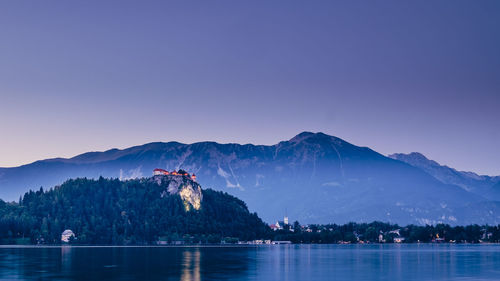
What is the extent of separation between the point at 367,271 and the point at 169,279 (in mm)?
40046

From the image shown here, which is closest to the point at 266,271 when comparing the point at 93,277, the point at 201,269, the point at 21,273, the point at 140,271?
the point at 201,269

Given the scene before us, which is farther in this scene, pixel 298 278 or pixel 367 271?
pixel 367 271

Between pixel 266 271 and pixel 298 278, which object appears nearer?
pixel 298 278

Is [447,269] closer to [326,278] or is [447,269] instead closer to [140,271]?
[326,278]

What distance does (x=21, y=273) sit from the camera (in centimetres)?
10606

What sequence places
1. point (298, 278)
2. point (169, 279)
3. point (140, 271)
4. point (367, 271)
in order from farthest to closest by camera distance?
point (367, 271) → point (140, 271) → point (298, 278) → point (169, 279)

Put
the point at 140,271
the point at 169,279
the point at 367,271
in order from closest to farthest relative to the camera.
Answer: the point at 169,279 < the point at 140,271 < the point at 367,271

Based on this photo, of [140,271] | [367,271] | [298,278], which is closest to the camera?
[298,278]

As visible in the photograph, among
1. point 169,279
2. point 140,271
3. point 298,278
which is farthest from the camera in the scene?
point 140,271

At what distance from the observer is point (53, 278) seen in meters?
96.9

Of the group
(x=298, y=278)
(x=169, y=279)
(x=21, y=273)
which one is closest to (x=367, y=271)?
(x=298, y=278)

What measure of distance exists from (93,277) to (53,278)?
577 centimetres

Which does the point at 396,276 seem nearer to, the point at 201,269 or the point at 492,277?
the point at 492,277

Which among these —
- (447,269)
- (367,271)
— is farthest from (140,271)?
(447,269)
